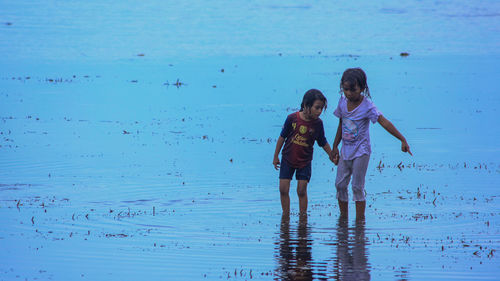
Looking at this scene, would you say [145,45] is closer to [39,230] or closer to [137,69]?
[137,69]

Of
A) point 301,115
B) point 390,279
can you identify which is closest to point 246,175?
point 301,115

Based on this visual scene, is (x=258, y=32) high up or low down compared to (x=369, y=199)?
up

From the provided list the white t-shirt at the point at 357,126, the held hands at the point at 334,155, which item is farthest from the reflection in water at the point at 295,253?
the white t-shirt at the point at 357,126

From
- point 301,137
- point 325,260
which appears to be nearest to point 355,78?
point 301,137

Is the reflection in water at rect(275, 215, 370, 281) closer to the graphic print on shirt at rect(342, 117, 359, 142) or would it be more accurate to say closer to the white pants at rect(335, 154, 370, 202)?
the white pants at rect(335, 154, 370, 202)

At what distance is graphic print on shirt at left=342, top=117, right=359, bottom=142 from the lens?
32.9ft

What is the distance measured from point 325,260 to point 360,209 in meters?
2.08

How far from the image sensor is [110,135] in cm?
1839

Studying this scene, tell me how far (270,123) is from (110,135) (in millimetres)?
3843

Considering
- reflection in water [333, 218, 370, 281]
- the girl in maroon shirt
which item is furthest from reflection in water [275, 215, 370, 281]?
the girl in maroon shirt

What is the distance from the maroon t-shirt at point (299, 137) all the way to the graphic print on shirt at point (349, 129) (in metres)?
0.26

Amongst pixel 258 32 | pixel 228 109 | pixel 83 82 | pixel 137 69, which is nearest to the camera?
pixel 228 109

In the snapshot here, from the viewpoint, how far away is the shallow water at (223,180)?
8.48 metres

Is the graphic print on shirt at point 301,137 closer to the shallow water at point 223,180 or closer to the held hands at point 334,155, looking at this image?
the held hands at point 334,155
